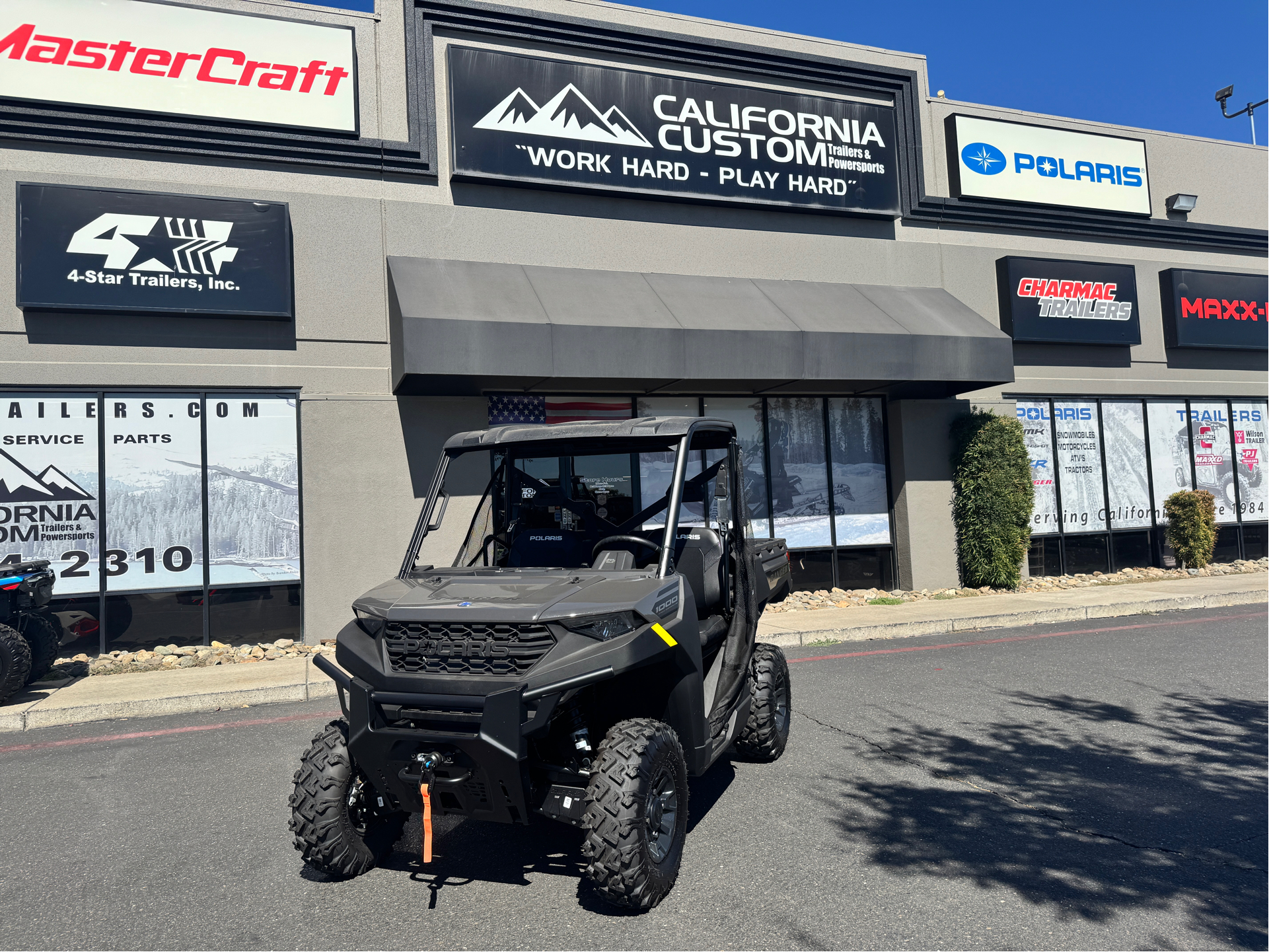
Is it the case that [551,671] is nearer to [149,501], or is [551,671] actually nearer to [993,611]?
[149,501]

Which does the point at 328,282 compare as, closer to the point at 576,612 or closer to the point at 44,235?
the point at 44,235

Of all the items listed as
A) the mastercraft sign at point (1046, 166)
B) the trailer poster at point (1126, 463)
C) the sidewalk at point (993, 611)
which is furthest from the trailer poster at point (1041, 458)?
the mastercraft sign at point (1046, 166)

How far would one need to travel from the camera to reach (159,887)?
4270 millimetres

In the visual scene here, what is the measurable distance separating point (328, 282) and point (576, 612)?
369 inches

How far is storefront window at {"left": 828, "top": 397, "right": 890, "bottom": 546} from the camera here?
47.8 feet

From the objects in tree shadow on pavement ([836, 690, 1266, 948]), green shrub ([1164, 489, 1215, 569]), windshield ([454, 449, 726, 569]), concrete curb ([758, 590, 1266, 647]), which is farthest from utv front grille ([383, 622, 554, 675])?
green shrub ([1164, 489, 1215, 569])

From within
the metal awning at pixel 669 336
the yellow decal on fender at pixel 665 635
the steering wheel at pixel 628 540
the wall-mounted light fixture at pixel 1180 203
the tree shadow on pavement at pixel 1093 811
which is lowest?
the tree shadow on pavement at pixel 1093 811

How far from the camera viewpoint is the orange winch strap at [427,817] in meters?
3.67

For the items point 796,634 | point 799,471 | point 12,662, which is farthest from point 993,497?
point 12,662

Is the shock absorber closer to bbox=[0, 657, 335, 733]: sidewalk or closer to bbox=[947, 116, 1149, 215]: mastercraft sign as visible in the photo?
bbox=[0, 657, 335, 733]: sidewalk

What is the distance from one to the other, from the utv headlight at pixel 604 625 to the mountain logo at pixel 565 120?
10.4 m

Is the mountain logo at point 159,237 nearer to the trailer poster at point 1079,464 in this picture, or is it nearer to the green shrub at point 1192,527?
the trailer poster at point 1079,464

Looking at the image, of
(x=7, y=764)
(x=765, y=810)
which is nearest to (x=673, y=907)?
(x=765, y=810)

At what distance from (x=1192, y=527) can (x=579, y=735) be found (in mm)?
16084
